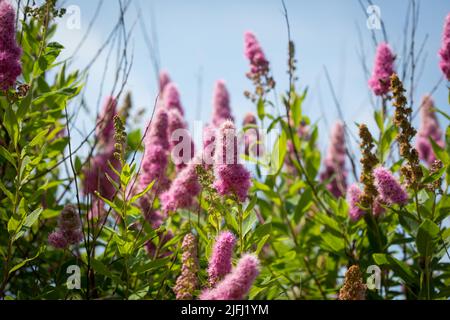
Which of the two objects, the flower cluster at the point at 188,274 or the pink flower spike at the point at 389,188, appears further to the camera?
the pink flower spike at the point at 389,188

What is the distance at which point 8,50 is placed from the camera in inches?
71.5

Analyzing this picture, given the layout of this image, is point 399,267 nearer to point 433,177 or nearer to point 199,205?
point 433,177

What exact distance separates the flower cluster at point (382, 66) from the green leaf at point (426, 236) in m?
0.88

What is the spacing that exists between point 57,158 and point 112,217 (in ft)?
1.43

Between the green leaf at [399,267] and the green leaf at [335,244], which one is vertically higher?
the green leaf at [335,244]

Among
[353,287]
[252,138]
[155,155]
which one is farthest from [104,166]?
[353,287]

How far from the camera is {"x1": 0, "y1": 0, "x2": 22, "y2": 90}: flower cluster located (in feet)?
5.88

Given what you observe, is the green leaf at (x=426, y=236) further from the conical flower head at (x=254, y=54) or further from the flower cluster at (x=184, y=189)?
the conical flower head at (x=254, y=54)

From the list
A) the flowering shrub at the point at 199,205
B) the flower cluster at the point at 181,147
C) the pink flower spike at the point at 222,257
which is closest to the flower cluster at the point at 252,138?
the flowering shrub at the point at 199,205

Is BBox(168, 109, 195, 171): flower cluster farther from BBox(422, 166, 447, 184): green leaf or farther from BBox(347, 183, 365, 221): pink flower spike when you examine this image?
BBox(422, 166, 447, 184): green leaf

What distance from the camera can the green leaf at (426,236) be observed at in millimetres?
1814

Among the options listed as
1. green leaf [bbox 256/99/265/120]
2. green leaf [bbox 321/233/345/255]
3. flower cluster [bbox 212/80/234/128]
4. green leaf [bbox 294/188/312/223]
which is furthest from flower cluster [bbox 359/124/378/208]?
flower cluster [bbox 212/80/234/128]
